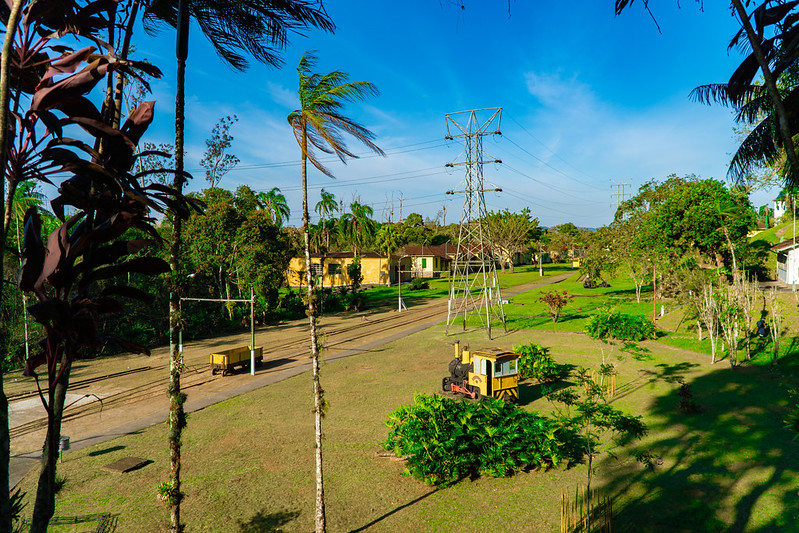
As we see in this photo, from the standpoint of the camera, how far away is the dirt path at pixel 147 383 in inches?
560

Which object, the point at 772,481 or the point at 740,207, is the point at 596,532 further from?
the point at 740,207

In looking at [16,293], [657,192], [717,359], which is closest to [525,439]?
[717,359]

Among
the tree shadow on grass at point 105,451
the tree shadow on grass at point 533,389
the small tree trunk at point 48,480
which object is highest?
the small tree trunk at point 48,480

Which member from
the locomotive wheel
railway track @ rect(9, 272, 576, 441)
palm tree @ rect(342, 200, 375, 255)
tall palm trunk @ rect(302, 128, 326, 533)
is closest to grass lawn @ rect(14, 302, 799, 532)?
tall palm trunk @ rect(302, 128, 326, 533)

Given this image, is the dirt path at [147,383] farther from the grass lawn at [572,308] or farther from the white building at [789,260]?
the white building at [789,260]

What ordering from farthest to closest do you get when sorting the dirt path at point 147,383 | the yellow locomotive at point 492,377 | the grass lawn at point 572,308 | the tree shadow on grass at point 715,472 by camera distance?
the grass lawn at point 572,308, the yellow locomotive at point 492,377, the dirt path at point 147,383, the tree shadow on grass at point 715,472

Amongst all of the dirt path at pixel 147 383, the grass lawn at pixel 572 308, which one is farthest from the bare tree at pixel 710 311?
the dirt path at pixel 147 383

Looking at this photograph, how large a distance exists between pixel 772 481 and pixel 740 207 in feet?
88.1

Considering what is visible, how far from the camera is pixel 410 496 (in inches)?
386

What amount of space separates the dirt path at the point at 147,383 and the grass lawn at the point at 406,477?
149 cm

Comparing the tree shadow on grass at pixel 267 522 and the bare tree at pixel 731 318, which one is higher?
the bare tree at pixel 731 318

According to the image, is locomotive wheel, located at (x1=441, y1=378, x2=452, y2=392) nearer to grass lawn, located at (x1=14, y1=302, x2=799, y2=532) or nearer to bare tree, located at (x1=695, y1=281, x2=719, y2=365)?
grass lawn, located at (x1=14, y1=302, x2=799, y2=532)

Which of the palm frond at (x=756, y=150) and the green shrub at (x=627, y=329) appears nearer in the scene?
the palm frond at (x=756, y=150)

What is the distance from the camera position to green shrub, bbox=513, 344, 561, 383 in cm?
1780
